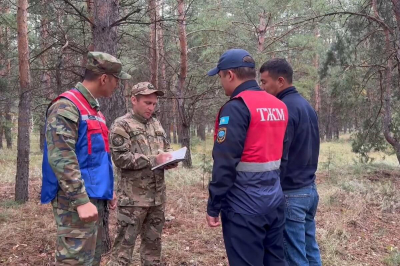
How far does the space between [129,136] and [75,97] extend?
98cm

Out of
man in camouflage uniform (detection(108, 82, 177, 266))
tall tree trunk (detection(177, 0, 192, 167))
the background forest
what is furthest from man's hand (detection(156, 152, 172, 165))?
tall tree trunk (detection(177, 0, 192, 167))

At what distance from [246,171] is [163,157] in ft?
3.64

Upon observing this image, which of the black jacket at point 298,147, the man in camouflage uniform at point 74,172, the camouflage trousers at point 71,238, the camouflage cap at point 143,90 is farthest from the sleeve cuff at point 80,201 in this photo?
the black jacket at point 298,147

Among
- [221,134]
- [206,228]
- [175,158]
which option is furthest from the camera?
[206,228]

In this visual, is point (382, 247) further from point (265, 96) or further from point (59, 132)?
point (59, 132)

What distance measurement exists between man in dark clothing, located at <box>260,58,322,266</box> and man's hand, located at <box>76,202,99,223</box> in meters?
1.47

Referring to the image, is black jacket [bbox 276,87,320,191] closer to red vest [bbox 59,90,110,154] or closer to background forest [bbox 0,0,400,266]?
red vest [bbox 59,90,110,154]

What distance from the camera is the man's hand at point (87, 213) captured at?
7.56 feet

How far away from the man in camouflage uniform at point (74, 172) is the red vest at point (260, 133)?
1018 millimetres

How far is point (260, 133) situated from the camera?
2.45 metres

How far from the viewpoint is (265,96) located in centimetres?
255

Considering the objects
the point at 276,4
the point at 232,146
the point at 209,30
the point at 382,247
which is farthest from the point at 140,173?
the point at 276,4

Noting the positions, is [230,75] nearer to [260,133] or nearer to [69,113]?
[260,133]

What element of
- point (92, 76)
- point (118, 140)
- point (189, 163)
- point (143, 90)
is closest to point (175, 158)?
point (118, 140)
